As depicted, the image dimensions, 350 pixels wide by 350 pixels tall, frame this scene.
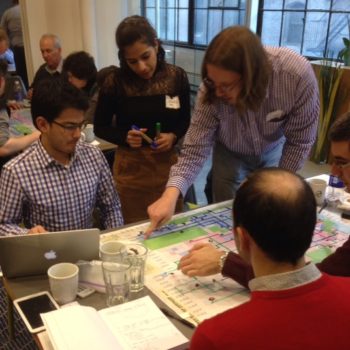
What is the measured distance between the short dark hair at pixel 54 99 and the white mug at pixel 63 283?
645 millimetres

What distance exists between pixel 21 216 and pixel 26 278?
0.37 meters

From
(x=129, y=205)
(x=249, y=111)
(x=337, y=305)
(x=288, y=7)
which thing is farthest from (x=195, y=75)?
(x=337, y=305)

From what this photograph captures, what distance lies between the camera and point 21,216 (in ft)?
5.36

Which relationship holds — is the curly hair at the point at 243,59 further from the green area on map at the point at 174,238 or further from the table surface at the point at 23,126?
the table surface at the point at 23,126

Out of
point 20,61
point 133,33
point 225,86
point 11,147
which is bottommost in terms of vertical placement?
point 20,61

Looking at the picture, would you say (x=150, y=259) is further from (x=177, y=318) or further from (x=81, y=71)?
(x=81, y=71)

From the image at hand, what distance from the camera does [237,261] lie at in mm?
1283

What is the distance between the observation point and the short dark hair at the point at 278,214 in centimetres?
83

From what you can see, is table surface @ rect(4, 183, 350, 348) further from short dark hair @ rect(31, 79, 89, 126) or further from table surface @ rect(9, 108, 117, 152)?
table surface @ rect(9, 108, 117, 152)

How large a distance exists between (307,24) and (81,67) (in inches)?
93.1

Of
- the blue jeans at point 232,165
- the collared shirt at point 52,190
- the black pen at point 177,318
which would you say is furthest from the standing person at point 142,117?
the black pen at point 177,318

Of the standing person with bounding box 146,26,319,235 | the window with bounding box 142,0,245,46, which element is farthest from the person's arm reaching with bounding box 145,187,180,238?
the window with bounding box 142,0,245,46

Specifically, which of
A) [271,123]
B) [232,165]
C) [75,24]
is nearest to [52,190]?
[232,165]

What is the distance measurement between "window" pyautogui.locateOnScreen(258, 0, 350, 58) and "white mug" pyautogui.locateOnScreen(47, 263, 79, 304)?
3695 millimetres
